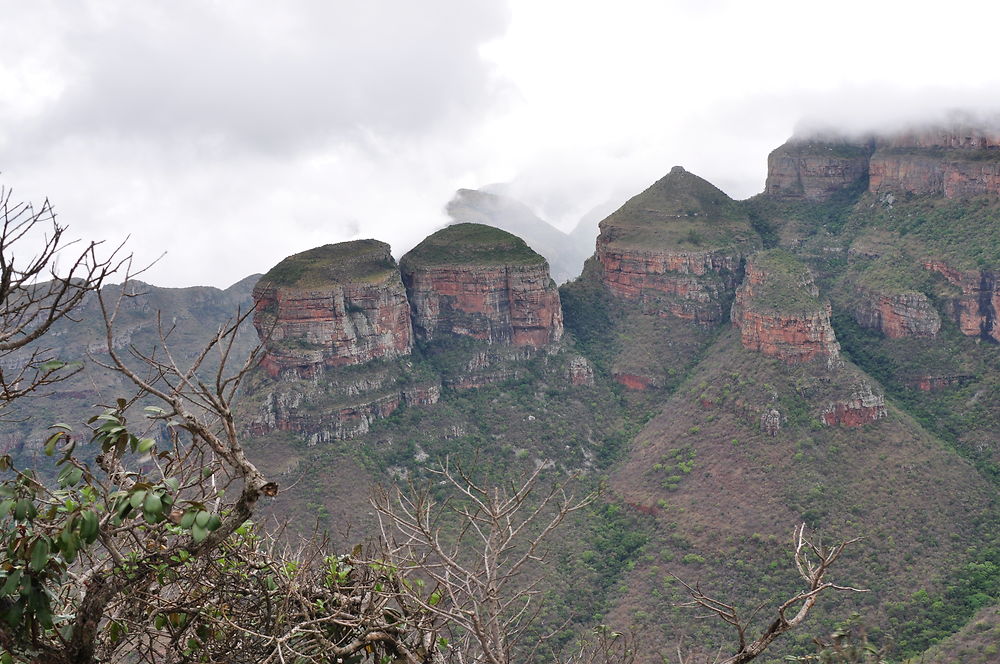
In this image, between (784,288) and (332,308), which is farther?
(784,288)

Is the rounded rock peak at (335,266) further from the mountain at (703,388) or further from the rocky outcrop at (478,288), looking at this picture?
the rocky outcrop at (478,288)

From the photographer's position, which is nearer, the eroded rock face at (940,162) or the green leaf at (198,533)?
the green leaf at (198,533)

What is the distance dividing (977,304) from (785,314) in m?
12.9

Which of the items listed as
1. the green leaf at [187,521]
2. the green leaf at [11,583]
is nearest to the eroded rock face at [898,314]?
the green leaf at [187,521]

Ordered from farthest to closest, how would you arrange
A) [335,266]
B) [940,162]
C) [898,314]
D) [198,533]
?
[940,162], [898,314], [335,266], [198,533]

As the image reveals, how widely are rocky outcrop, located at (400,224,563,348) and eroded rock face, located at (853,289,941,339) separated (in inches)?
930

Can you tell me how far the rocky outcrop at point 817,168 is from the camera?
71.1 metres

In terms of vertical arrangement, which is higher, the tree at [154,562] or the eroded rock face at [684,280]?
the eroded rock face at [684,280]

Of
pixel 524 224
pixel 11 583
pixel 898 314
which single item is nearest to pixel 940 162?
pixel 898 314

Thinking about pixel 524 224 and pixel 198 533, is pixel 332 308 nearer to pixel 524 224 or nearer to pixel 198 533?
pixel 198 533

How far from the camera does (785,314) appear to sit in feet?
163

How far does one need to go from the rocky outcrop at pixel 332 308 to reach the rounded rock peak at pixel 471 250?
453cm

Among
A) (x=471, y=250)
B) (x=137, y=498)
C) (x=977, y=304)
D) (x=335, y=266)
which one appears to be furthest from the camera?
(x=471, y=250)

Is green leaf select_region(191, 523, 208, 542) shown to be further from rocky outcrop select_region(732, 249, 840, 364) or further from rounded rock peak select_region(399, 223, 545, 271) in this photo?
rounded rock peak select_region(399, 223, 545, 271)
